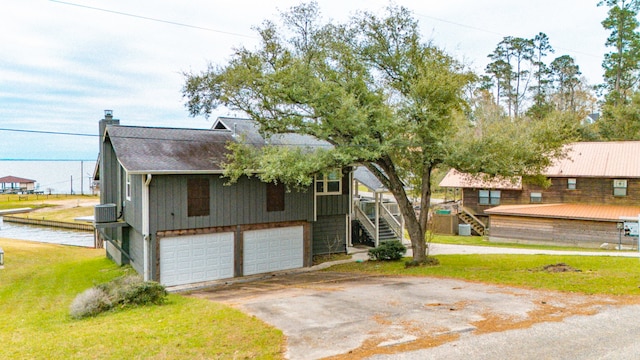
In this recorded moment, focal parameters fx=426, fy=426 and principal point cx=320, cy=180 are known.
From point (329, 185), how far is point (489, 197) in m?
17.5

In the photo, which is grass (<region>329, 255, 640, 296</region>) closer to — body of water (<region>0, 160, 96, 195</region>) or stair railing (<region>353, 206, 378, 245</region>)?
stair railing (<region>353, 206, 378, 245</region>)

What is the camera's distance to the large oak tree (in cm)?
1327

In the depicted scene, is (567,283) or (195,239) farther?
(195,239)

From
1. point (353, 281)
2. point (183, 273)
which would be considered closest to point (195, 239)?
point (183, 273)

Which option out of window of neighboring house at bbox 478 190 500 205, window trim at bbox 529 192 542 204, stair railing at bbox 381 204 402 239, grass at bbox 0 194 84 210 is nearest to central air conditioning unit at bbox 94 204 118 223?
stair railing at bbox 381 204 402 239

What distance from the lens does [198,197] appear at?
14.6 metres

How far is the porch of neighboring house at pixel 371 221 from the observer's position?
67.9ft

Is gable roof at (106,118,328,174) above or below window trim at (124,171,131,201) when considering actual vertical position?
above

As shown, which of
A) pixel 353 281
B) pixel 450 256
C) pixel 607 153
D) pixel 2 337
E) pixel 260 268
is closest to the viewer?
pixel 2 337

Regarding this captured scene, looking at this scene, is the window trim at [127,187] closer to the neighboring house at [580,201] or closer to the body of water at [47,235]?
the neighboring house at [580,201]

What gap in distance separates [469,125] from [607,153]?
1885cm

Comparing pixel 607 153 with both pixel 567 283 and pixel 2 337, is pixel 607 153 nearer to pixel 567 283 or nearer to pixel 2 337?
pixel 567 283

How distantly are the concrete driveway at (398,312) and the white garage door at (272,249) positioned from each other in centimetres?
326

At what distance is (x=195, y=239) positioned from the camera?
48.3ft
